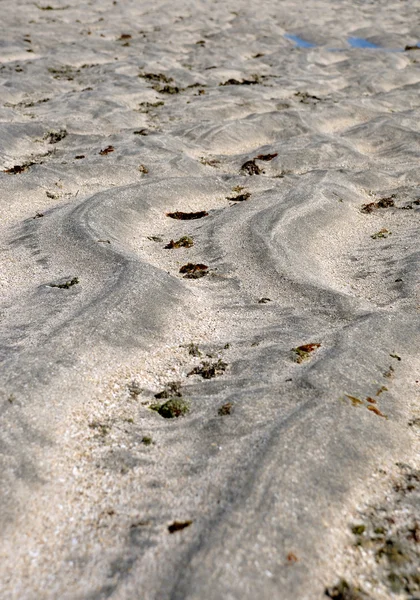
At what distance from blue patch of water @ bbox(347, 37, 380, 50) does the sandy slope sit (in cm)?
1209

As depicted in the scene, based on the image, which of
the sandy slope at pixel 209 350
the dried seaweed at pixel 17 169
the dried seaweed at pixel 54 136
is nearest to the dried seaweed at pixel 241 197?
the sandy slope at pixel 209 350

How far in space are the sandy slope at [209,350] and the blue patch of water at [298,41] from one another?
37.3 feet

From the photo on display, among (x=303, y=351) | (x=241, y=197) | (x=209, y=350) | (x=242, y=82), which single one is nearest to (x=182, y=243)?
(x=241, y=197)

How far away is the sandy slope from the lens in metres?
4.18

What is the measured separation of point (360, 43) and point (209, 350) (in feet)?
81.5

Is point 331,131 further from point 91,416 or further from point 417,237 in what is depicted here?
point 91,416

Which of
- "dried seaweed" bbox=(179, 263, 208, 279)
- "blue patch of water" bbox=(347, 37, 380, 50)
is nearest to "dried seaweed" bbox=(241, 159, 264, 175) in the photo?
"dried seaweed" bbox=(179, 263, 208, 279)

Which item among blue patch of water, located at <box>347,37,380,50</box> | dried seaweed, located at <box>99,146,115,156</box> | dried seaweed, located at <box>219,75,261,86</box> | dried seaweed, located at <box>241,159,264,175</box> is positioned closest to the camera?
dried seaweed, located at <box>241,159,264,175</box>

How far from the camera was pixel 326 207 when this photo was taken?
33.8 feet

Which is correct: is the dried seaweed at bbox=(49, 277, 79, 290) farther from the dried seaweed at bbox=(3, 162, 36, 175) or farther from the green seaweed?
the dried seaweed at bbox=(3, 162, 36, 175)

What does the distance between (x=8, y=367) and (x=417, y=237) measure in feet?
22.1

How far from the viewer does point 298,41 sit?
1043 inches

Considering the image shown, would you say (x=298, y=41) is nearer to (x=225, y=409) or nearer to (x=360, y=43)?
(x=360, y=43)

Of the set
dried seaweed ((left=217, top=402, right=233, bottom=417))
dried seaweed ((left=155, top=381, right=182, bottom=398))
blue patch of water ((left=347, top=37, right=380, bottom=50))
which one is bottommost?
dried seaweed ((left=155, top=381, right=182, bottom=398))
